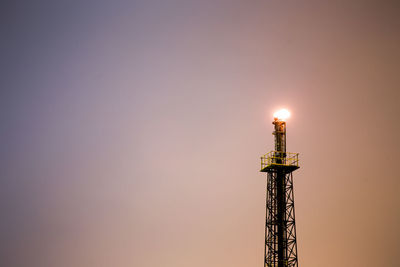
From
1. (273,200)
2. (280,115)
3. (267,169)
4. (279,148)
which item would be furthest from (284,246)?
(280,115)

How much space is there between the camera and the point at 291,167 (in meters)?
29.2

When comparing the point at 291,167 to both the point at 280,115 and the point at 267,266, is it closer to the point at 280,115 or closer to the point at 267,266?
the point at 280,115

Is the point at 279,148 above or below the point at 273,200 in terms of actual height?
above

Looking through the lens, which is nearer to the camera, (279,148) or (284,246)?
(284,246)

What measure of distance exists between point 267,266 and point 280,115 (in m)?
15.0

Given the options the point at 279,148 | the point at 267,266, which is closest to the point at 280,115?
the point at 279,148

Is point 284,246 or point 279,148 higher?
point 279,148

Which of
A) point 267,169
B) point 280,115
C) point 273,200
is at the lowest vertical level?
point 273,200

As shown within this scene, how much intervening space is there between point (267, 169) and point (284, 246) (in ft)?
23.9

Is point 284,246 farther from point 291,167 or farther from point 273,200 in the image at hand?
point 291,167

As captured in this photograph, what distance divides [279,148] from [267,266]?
11433mm

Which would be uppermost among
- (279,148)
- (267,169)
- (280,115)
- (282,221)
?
(280,115)

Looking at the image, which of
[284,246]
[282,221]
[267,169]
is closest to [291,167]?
[267,169]

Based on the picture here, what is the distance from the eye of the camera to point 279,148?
30.7 meters
